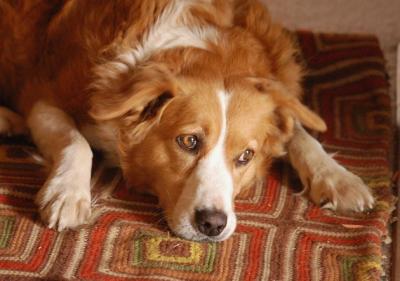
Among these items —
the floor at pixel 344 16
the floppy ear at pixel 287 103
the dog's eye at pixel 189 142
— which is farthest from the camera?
the floor at pixel 344 16

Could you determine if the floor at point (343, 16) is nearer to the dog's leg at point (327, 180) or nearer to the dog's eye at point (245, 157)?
the dog's leg at point (327, 180)

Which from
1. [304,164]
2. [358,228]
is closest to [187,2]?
[304,164]

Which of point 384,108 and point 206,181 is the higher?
point 384,108

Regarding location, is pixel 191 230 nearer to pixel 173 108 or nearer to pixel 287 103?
pixel 173 108

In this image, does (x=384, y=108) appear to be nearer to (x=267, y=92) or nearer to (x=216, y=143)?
(x=267, y=92)

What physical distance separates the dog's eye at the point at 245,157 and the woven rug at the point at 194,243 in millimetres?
162

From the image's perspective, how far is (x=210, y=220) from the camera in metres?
1.73

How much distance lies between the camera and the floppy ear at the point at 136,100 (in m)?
1.74

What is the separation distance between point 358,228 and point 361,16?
1.69 metres

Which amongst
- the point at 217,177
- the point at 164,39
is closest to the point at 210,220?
the point at 217,177

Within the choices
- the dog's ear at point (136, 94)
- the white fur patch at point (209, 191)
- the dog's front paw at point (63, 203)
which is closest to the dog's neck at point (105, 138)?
the dog's ear at point (136, 94)

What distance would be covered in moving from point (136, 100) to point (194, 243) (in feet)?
1.39

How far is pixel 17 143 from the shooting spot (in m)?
2.28

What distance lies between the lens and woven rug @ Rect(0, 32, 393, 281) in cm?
170
